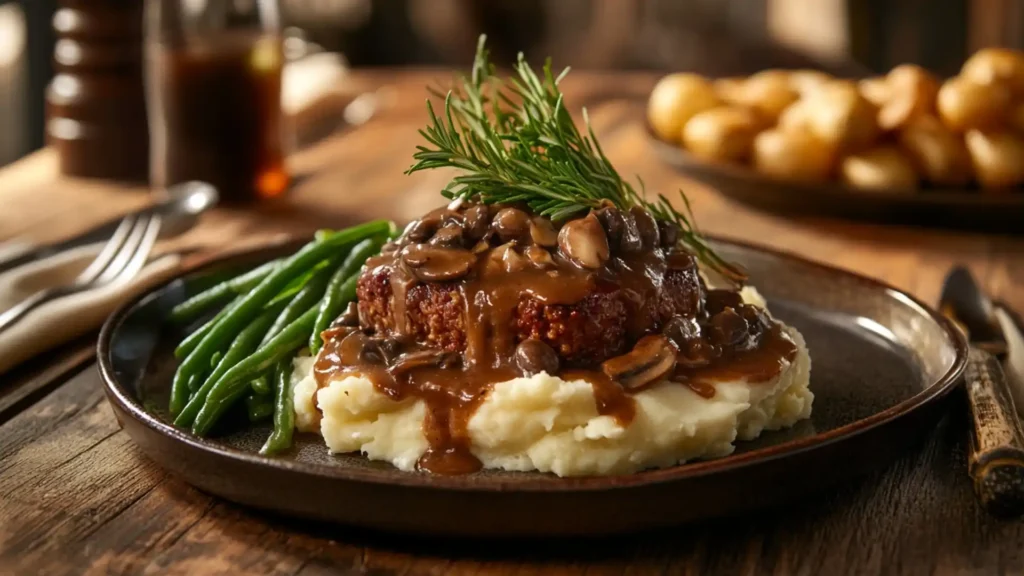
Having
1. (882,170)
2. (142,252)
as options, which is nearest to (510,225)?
(142,252)

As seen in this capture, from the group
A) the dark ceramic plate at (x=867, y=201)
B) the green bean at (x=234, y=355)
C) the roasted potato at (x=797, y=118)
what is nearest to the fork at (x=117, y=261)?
the green bean at (x=234, y=355)

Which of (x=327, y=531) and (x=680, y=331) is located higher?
(x=680, y=331)

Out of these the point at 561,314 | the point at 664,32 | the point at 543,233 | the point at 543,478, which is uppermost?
the point at 543,233

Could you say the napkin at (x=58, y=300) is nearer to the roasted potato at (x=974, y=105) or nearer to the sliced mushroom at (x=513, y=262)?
the sliced mushroom at (x=513, y=262)

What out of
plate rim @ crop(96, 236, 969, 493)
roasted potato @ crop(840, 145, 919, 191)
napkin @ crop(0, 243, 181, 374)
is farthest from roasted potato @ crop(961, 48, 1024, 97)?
napkin @ crop(0, 243, 181, 374)

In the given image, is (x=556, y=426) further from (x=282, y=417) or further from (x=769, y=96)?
(x=769, y=96)

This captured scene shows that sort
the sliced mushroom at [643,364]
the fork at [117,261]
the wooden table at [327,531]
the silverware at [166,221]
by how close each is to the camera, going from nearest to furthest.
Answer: the wooden table at [327,531]
the sliced mushroom at [643,364]
the fork at [117,261]
the silverware at [166,221]

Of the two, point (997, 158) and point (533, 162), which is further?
point (997, 158)
